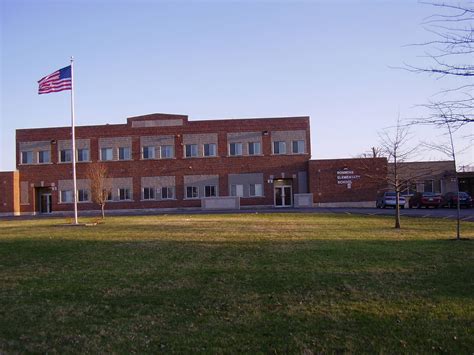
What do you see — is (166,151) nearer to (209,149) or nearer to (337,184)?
(209,149)

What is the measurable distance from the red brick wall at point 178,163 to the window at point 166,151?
2.05 feet

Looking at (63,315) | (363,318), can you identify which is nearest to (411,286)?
(363,318)

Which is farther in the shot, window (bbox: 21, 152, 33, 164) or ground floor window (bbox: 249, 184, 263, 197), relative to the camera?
window (bbox: 21, 152, 33, 164)

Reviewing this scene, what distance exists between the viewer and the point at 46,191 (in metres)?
59.4

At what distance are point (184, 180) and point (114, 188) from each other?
7832mm

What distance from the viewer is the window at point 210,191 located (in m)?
56.6

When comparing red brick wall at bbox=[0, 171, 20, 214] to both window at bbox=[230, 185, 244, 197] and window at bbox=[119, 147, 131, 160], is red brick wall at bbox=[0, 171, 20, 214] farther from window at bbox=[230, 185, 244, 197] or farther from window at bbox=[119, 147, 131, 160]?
window at bbox=[230, 185, 244, 197]

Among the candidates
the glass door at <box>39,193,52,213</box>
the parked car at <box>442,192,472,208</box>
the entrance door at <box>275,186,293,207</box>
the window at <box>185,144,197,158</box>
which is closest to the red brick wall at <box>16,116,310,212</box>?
the window at <box>185,144,197,158</box>

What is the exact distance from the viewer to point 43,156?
193ft

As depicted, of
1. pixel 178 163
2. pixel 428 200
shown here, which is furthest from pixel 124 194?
pixel 428 200

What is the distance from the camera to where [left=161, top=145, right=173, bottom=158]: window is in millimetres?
57469

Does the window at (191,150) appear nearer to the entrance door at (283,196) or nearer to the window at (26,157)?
the entrance door at (283,196)

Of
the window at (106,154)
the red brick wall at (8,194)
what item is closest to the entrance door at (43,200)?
the red brick wall at (8,194)

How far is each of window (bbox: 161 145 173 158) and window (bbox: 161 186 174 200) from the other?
3.56m
